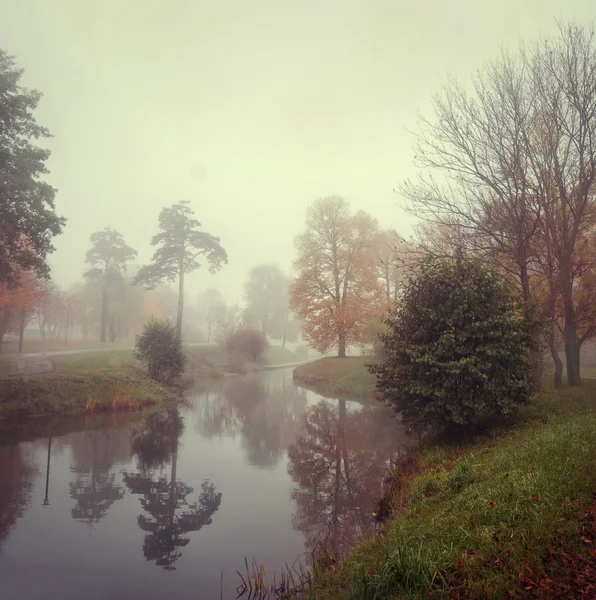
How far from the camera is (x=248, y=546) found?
7988 mm

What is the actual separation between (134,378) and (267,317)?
45.9m

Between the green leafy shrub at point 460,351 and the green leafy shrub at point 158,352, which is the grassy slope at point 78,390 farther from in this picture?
the green leafy shrub at point 460,351

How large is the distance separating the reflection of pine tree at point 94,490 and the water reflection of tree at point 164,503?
533 mm

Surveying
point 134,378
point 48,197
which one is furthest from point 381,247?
point 48,197

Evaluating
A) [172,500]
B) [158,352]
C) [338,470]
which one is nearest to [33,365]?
[158,352]

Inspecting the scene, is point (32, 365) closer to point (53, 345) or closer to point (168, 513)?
point (168, 513)

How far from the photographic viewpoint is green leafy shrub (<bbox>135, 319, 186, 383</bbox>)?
89.1 ft

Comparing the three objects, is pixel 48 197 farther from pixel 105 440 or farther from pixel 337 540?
pixel 337 540

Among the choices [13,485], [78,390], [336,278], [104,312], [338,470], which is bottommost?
[338,470]

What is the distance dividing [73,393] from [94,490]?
11830 mm

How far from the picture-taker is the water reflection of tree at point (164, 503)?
7.91 m

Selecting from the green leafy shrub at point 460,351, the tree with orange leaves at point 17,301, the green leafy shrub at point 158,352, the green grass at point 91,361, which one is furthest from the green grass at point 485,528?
the tree with orange leaves at point 17,301

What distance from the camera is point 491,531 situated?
18.2 ft

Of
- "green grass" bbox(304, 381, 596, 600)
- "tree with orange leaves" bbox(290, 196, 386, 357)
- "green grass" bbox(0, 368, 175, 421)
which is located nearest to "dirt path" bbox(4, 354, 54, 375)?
"green grass" bbox(0, 368, 175, 421)
